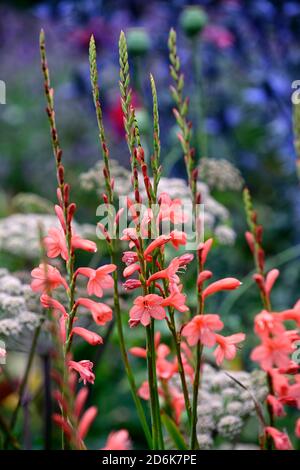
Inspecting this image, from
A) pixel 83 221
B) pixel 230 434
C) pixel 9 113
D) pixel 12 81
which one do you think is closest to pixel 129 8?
pixel 9 113

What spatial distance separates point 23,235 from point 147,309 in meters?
0.68

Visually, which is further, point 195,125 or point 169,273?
point 195,125

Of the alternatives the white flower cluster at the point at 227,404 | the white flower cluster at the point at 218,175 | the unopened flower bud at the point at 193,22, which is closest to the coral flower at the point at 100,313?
the white flower cluster at the point at 227,404

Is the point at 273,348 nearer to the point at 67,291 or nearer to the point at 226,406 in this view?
the point at 67,291

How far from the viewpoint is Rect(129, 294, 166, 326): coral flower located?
2.36ft

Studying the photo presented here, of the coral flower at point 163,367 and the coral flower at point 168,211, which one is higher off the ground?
→ the coral flower at point 168,211

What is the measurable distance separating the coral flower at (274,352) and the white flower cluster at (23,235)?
67cm

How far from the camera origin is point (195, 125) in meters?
2.37

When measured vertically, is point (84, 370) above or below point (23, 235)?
below

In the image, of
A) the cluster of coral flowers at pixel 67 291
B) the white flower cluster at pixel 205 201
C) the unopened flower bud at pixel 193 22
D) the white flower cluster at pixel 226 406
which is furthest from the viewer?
the unopened flower bud at pixel 193 22

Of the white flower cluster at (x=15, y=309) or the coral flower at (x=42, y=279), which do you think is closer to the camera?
the coral flower at (x=42, y=279)

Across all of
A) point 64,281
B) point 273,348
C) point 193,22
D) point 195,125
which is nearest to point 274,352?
point 273,348

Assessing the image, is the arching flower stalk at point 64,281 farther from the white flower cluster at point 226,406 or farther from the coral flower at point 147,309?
the white flower cluster at point 226,406

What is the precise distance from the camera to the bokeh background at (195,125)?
1697mm
